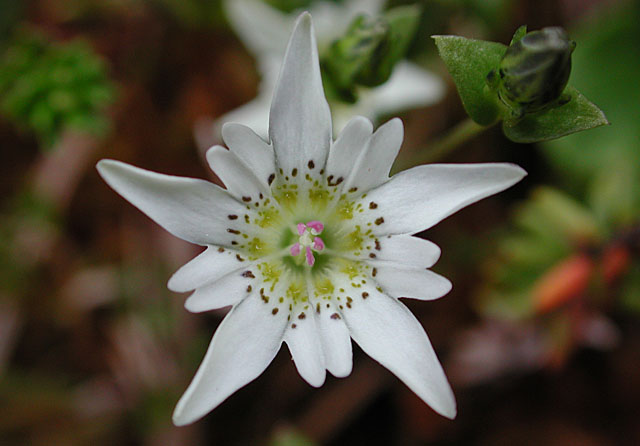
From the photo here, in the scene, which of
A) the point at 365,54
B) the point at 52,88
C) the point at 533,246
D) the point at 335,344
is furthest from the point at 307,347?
the point at 52,88

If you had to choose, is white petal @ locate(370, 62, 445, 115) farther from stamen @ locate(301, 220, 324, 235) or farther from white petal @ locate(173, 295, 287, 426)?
white petal @ locate(173, 295, 287, 426)

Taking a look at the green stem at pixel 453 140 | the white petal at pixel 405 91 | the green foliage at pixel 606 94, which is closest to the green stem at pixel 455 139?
the green stem at pixel 453 140

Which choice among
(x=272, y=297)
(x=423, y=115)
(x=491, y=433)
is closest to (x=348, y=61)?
(x=272, y=297)

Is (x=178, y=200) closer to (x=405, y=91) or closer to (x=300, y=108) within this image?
(x=300, y=108)

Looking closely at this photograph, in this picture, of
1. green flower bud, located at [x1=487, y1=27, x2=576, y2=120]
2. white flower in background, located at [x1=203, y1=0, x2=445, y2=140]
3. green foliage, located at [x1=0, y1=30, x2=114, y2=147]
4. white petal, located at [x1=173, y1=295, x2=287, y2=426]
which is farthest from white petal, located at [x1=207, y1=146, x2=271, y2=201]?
white flower in background, located at [x1=203, y1=0, x2=445, y2=140]

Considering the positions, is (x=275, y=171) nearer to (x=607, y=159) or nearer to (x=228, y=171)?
(x=228, y=171)

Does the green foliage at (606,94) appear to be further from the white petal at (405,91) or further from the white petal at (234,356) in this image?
the white petal at (234,356)
